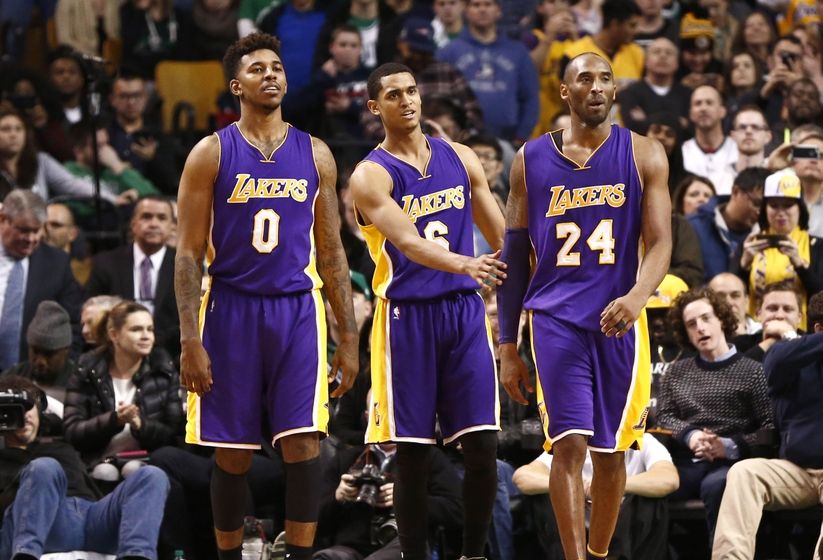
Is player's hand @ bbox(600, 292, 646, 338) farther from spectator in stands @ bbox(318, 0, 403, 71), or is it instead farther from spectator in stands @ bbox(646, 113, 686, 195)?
spectator in stands @ bbox(318, 0, 403, 71)

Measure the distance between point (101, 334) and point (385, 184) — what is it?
328 cm

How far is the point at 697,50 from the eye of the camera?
14.5 metres

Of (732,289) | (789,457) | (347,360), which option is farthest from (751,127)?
(347,360)

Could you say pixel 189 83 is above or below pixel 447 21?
below

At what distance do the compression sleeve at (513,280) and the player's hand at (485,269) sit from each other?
32cm

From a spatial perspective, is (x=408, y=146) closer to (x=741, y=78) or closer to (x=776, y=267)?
(x=776, y=267)

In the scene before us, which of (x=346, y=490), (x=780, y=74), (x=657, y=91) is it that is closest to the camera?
(x=346, y=490)

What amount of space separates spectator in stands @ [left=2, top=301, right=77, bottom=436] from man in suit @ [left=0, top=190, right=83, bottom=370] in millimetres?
741

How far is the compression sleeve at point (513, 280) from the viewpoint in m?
7.54

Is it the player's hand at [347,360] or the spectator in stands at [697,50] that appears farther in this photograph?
the spectator in stands at [697,50]

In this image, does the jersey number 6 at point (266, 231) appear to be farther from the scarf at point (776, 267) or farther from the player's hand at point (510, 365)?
the scarf at point (776, 267)

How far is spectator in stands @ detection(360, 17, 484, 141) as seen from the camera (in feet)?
42.5

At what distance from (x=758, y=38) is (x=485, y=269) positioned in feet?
27.0

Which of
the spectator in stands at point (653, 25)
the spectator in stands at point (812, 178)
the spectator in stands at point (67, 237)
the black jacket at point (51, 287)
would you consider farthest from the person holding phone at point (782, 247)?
the spectator in stands at point (67, 237)
